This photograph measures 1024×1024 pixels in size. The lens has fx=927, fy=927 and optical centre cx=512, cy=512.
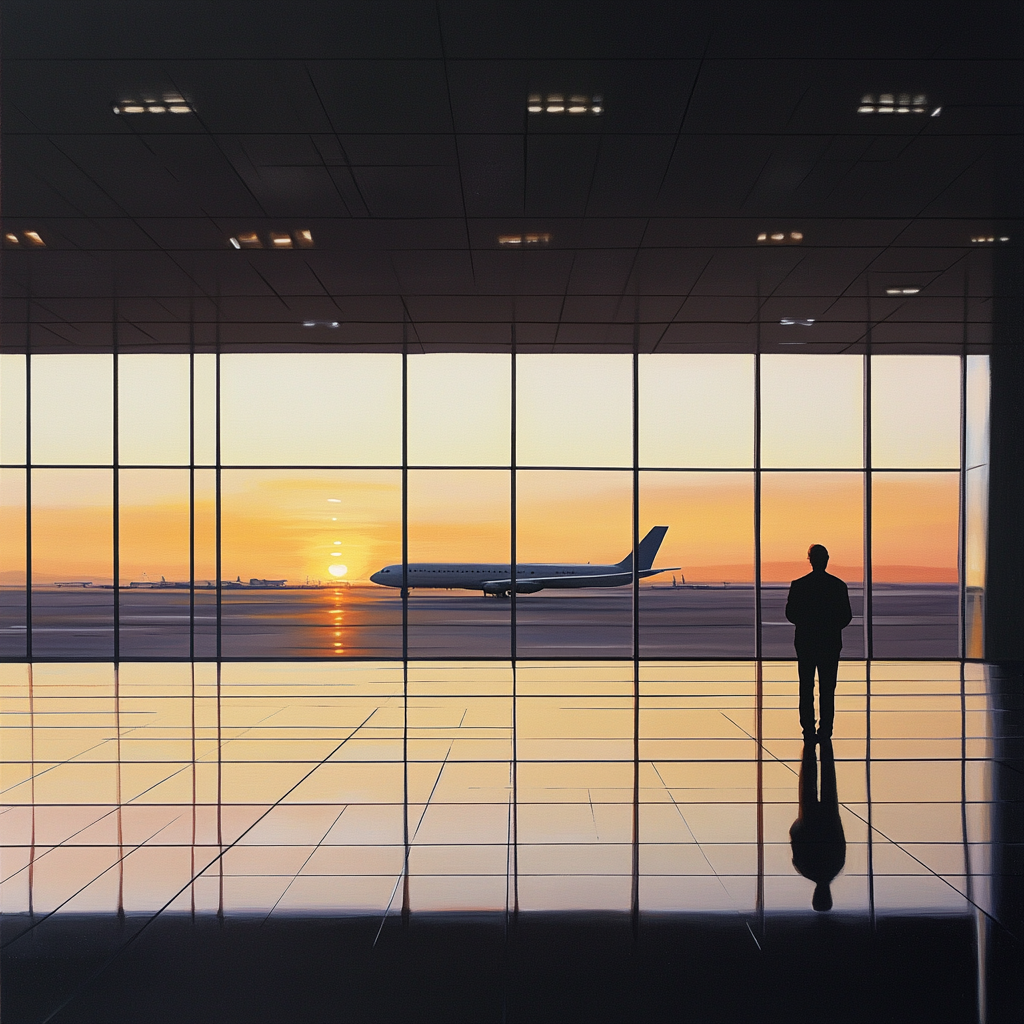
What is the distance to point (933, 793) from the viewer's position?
603 centimetres

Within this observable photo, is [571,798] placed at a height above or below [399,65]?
below

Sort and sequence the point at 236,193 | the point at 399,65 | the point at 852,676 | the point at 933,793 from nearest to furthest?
the point at 399,65 < the point at 933,793 < the point at 236,193 < the point at 852,676

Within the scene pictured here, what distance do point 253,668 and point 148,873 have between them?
9.17m

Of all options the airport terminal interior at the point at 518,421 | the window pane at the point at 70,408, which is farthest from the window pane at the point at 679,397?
the window pane at the point at 70,408

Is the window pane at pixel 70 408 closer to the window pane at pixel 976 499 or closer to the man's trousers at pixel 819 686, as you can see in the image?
the man's trousers at pixel 819 686

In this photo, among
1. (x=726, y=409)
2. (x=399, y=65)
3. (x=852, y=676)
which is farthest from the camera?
(x=726, y=409)

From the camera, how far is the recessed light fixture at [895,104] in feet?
19.8

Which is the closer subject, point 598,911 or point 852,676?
point 598,911

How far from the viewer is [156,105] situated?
6137 millimetres

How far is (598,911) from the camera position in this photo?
397 cm

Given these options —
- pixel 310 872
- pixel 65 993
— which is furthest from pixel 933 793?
pixel 65 993

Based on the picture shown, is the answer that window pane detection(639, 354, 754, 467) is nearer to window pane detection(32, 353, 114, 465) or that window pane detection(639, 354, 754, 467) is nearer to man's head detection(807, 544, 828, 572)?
man's head detection(807, 544, 828, 572)

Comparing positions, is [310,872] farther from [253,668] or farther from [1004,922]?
[253,668]

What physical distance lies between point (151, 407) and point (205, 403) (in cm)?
75
